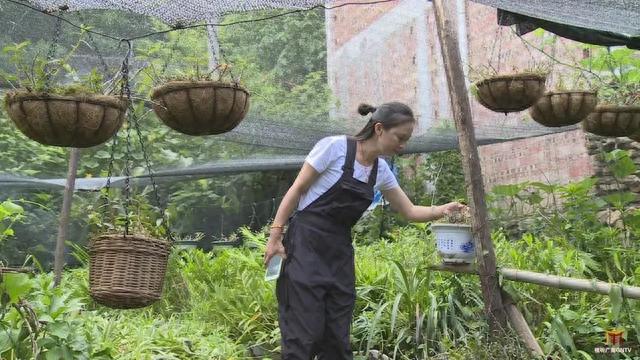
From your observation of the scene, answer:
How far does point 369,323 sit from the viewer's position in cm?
508

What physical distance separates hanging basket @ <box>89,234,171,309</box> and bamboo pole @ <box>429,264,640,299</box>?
5.51 ft

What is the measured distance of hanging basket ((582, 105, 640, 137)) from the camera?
5.03 metres

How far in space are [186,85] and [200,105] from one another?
0.32ft

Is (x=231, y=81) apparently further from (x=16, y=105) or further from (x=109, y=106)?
(x=16, y=105)

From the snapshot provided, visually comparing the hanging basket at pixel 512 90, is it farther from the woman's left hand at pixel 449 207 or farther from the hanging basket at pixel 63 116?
the hanging basket at pixel 63 116

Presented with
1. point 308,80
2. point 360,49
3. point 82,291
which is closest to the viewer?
point 82,291

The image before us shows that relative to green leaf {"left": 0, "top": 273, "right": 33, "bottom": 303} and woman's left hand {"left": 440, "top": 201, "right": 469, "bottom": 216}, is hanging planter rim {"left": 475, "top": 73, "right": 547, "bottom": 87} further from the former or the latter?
green leaf {"left": 0, "top": 273, "right": 33, "bottom": 303}

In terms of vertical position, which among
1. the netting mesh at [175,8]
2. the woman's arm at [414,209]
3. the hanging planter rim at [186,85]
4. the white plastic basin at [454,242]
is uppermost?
the netting mesh at [175,8]

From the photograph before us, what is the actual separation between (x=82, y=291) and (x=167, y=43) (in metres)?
1.92

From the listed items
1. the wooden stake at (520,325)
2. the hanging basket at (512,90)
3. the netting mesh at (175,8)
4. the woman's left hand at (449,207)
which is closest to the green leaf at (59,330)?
the netting mesh at (175,8)

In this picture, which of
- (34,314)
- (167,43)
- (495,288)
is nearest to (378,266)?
(495,288)

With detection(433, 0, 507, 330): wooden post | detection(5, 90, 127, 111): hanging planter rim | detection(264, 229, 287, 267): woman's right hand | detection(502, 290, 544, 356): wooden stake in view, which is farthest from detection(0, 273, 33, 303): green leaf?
detection(502, 290, 544, 356): wooden stake

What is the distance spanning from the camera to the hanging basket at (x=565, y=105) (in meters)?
4.81

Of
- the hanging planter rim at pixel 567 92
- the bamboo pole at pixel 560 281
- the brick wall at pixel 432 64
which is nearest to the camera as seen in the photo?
the bamboo pole at pixel 560 281
